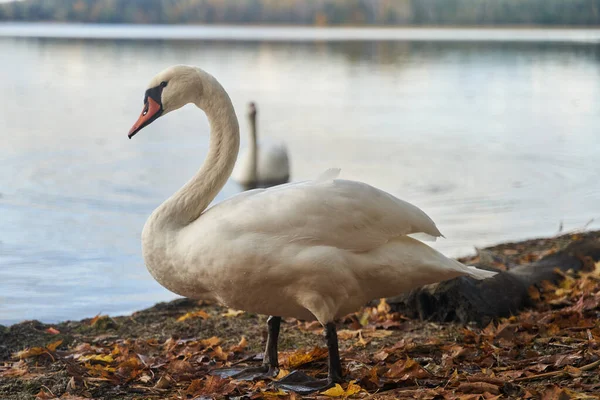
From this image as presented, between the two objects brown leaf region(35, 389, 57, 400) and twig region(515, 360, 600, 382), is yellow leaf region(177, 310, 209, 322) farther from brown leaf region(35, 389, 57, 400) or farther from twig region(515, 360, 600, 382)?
twig region(515, 360, 600, 382)

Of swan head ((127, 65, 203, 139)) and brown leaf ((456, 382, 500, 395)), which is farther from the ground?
swan head ((127, 65, 203, 139))

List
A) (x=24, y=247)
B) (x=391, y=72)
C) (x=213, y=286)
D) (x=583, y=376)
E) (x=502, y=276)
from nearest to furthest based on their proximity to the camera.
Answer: (x=583, y=376) < (x=213, y=286) < (x=502, y=276) < (x=24, y=247) < (x=391, y=72)

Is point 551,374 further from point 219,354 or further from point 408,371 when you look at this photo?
point 219,354

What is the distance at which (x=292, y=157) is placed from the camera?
15.4m

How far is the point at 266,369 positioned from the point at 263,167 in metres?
8.76

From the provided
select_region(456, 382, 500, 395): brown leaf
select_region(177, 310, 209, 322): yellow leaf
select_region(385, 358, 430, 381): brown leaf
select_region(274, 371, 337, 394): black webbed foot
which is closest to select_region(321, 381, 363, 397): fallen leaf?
select_region(274, 371, 337, 394): black webbed foot

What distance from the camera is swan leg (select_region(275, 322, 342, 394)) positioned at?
4402 mm

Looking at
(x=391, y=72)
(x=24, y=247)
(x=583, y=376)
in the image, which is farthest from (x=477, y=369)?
(x=391, y=72)

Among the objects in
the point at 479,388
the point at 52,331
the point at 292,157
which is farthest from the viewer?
the point at 292,157

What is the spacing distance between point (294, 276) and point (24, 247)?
5.64 meters

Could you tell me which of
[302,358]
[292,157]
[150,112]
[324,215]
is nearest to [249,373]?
[302,358]

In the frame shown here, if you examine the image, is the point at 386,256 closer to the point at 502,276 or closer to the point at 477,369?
the point at 477,369

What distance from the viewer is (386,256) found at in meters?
4.54

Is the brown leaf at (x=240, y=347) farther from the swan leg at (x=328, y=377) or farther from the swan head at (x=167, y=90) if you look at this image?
the swan head at (x=167, y=90)
